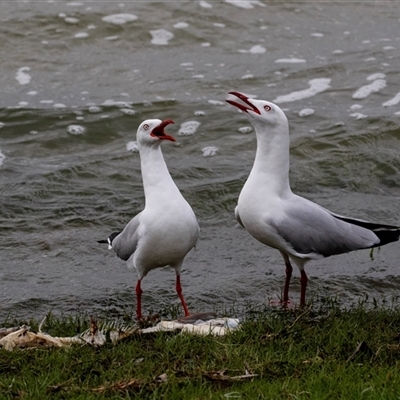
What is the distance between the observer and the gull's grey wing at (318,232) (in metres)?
6.62

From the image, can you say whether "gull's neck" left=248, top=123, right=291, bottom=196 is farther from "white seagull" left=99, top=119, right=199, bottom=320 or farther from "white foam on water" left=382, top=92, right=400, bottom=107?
"white foam on water" left=382, top=92, right=400, bottom=107

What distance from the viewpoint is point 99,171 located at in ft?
36.0

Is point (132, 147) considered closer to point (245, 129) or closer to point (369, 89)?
point (245, 129)

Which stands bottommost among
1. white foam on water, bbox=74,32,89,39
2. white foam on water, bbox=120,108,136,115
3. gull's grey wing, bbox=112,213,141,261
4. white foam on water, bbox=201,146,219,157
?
white foam on water, bbox=74,32,89,39

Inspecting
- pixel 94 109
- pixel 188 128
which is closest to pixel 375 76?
pixel 188 128

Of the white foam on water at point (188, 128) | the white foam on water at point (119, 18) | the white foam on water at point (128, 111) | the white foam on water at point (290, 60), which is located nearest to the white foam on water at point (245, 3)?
the white foam on water at point (119, 18)

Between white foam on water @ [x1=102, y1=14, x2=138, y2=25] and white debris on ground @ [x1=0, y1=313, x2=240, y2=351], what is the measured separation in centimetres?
1145

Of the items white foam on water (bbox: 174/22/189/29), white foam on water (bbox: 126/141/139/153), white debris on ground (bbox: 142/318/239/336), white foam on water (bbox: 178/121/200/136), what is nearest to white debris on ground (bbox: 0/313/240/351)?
white debris on ground (bbox: 142/318/239/336)

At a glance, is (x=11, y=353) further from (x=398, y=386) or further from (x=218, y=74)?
(x=218, y=74)

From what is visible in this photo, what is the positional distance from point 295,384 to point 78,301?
314cm

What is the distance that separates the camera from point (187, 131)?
12492 millimetres

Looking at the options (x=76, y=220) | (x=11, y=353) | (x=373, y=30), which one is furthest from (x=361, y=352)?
(x=373, y=30)

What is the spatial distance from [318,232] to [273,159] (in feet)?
2.25

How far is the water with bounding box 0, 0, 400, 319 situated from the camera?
7.88 meters
